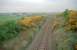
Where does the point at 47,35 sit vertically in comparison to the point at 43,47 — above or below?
above

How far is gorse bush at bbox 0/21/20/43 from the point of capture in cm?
231

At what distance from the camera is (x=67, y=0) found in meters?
2.56

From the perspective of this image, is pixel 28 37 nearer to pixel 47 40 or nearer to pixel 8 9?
pixel 47 40

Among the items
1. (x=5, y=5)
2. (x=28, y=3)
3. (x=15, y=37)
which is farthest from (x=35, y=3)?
(x=15, y=37)

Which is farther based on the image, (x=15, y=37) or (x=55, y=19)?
(x=55, y=19)

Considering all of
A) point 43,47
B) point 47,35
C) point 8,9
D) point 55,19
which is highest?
point 8,9

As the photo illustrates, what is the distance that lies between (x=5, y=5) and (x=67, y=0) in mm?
1008

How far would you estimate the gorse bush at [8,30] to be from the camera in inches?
90.8

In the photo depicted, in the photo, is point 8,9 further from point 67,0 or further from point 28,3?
point 67,0

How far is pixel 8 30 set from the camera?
2354 millimetres

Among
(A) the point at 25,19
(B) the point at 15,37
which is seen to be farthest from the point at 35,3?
(B) the point at 15,37

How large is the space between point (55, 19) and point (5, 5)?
836 mm

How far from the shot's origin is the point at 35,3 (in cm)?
255

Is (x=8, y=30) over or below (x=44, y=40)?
over
